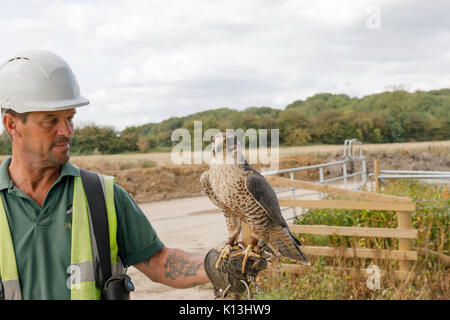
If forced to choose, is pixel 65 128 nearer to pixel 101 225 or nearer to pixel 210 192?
pixel 101 225

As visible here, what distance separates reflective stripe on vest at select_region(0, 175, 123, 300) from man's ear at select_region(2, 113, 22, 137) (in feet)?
1.05

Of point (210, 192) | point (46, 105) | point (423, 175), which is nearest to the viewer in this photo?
point (46, 105)

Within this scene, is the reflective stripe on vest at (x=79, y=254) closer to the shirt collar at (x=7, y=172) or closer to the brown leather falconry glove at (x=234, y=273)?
the shirt collar at (x=7, y=172)

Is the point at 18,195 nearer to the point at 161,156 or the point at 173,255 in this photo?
the point at 173,255

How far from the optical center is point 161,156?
20.3m

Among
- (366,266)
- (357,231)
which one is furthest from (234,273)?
(366,266)

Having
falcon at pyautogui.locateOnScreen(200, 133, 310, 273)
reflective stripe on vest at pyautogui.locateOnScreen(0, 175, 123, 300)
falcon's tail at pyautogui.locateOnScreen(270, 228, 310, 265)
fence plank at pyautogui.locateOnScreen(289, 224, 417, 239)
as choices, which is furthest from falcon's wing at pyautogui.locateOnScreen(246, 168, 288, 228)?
fence plank at pyautogui.locateOnScreen(289, 224, 417, 239)

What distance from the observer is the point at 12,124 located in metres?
1.75

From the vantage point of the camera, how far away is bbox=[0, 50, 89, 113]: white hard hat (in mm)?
1677

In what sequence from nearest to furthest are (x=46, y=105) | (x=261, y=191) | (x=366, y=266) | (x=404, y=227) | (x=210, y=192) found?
1. (x=46, y=105)
2. (x=261, y=191)
3. (x=210, y=192)
4. (x=404, y=227)
5. (x=366, y=266)

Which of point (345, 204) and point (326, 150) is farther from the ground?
A: point (345, 204)

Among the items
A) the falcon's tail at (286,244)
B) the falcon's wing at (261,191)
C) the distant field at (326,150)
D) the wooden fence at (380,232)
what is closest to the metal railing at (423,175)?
the wooden fence at (380,232)

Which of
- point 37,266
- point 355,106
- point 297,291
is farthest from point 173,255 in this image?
point 355,106

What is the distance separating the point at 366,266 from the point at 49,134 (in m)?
4.96
